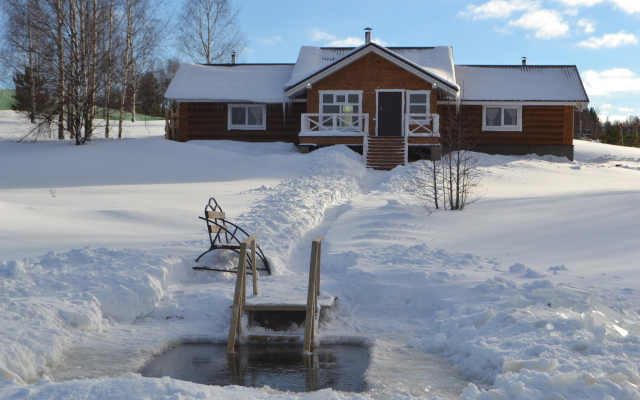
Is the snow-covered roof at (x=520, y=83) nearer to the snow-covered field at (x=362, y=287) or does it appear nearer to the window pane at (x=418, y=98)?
the window pane at (x=418, y=98)

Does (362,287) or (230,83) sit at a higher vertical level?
(230,83)

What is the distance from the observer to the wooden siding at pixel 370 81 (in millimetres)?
23406

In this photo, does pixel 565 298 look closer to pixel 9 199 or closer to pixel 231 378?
pixel 231 378

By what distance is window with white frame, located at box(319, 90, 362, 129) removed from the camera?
23672 mm

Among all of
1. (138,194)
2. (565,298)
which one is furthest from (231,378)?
(138,194)

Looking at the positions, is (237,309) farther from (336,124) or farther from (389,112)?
(389,112)

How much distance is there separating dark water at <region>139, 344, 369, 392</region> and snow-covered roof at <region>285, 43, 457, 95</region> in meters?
18.3

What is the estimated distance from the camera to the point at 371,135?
77.5ft

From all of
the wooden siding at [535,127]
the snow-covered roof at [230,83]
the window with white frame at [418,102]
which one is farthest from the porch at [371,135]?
the wooden siding at [535,127]

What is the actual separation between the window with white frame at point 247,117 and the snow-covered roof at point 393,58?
200cm

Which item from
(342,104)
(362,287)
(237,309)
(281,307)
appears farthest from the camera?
(342,104)

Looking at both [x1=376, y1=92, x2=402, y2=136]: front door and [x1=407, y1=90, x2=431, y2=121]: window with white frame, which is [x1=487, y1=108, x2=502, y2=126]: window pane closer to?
[x1=407, y1=90, x2=431, y2=121]: window with white frame

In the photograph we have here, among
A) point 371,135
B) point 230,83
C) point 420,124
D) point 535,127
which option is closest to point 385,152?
point 420,124

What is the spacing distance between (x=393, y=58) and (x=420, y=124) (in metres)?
2.83
